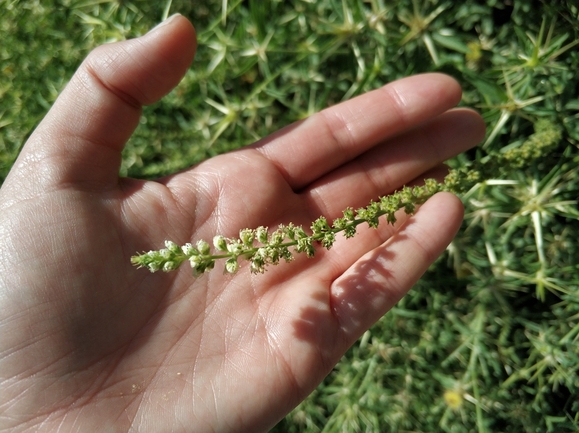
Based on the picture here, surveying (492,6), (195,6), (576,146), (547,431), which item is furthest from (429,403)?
(195,6)

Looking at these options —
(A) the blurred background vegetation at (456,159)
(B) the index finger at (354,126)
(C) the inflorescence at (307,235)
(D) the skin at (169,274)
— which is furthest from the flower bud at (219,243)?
(A) the blurred background vegetation at (456,159)

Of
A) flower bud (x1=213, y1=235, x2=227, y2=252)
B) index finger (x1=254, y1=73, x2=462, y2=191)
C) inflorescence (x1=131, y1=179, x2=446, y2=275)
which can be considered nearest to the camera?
inflorescence (x1=131, y1=179, x2=446, y2=275)

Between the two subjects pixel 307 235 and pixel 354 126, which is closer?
pixel 307 235

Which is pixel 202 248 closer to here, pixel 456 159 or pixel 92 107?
pixel 92 107

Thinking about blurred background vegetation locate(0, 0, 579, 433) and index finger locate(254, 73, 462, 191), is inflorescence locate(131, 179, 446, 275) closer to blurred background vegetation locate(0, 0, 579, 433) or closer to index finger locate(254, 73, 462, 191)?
index finger locate(254, 73, 462, 191)

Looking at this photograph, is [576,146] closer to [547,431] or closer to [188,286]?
[547,431]

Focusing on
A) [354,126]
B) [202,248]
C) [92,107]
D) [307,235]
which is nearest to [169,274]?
[202,248]

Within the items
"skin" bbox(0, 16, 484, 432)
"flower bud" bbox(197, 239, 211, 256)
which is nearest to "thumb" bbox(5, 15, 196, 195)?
"skin" bbox(0, 16, 484, 432)
